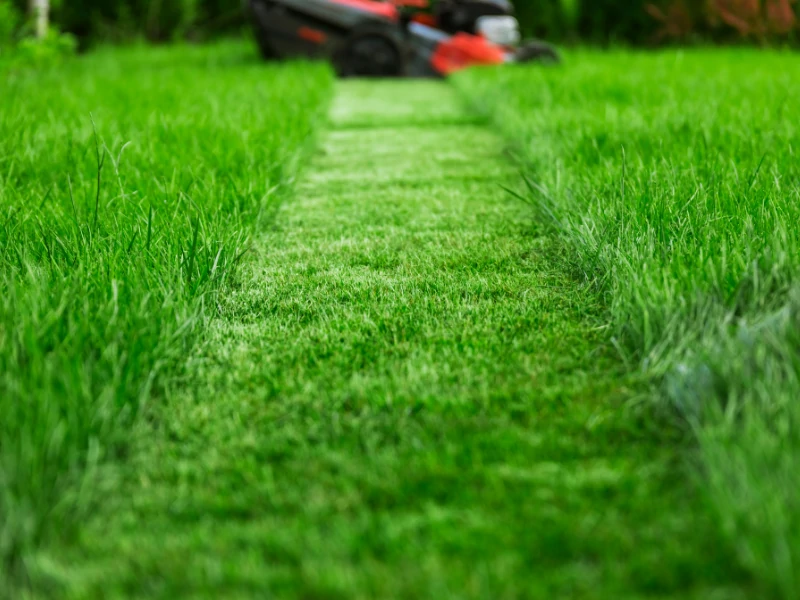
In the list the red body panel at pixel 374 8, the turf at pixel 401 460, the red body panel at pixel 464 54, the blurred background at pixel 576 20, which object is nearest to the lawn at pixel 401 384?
the turf at pixel 401 460

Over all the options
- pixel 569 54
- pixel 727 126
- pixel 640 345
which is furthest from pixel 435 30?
pixel 640 345

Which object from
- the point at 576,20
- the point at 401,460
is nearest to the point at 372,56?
the point at 576,20

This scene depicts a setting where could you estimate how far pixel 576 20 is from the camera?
10.0m

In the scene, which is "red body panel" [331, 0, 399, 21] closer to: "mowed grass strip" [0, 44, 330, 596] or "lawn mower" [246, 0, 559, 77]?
"lawn mower" [246, 0, 559, 77]

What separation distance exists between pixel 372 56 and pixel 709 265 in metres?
5.33

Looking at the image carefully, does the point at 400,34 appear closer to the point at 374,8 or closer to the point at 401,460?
the point at 374,8

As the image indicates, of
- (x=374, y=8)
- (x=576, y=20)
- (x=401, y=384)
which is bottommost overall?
(x=401, y=384)

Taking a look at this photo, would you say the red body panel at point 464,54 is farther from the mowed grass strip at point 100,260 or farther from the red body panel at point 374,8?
the mowed grass strip at point 100,260

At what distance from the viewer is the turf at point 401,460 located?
0.91 metres

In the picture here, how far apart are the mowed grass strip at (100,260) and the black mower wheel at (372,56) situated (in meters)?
2.48

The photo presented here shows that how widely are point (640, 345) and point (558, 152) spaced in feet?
5.43

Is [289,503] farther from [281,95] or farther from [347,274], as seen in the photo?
[281,95]

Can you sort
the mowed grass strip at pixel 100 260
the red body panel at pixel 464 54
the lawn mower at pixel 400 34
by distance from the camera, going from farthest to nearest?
the lawn mower at pixel 400 34 < the red body panel at pixel 464 54 < the mowed grass strip at pixel 100 260

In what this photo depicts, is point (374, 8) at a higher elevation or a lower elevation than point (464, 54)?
higher
